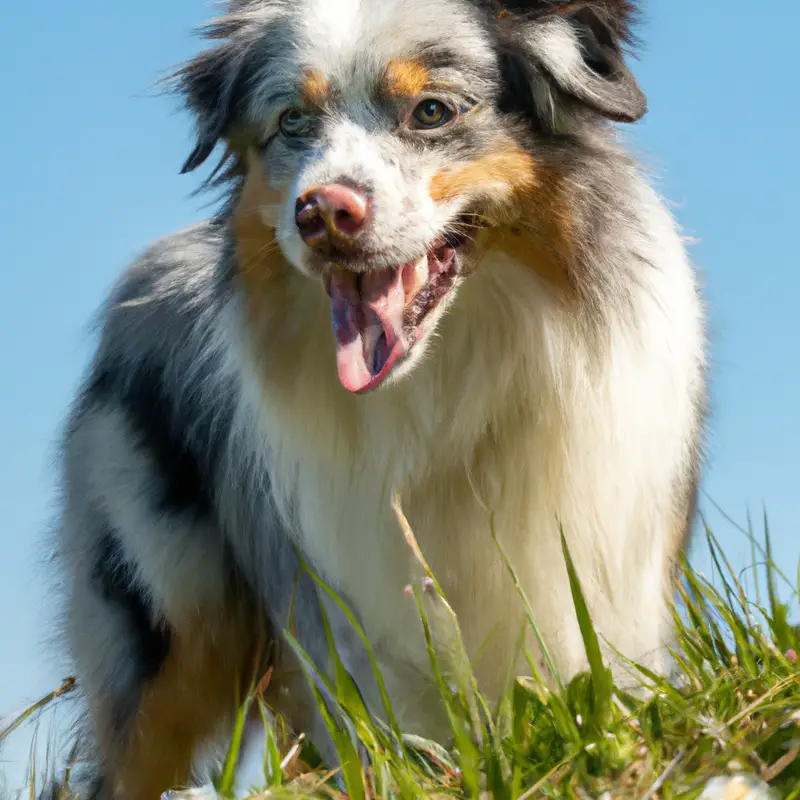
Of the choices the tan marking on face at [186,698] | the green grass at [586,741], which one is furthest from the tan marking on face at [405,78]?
the tan marking on face at [186,698]

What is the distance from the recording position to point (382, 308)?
3.33m

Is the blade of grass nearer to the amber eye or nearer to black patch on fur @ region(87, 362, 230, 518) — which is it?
the amber eye

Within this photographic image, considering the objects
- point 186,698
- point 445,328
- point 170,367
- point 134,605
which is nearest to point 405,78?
point 445,328

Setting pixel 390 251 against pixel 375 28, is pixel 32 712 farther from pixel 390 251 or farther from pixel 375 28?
pixel 375 28

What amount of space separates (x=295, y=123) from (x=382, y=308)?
65 cm

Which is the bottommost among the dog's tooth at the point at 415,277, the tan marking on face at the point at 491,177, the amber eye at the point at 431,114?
the dog's tooth at the point at 415,277

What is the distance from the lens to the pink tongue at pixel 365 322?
10.8ft

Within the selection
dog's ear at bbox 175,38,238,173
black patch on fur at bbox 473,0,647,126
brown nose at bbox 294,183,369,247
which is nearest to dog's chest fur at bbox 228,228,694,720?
brown nose at bbox 294,183,369,247

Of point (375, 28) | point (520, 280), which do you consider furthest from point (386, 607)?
point (375, 28)

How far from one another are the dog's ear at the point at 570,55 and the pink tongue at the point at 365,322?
74 centimetres

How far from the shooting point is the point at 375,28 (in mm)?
3365

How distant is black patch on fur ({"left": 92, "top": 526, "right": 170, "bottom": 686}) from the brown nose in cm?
202

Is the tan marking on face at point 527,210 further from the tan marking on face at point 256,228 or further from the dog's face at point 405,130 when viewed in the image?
the tan marking on face at point 256,228

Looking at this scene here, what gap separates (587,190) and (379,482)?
1091 millimetres
